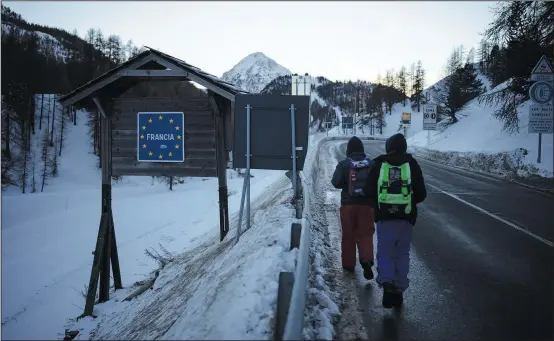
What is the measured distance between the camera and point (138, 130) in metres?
8.58

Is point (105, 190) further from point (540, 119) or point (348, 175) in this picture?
point (540, 119)

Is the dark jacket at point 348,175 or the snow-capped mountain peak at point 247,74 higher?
the snow-capped mountain peak at point 247,74

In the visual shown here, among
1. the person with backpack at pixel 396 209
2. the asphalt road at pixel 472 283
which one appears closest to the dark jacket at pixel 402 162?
the person with backpack at pixel 396 209

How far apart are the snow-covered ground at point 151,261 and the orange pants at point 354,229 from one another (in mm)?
916

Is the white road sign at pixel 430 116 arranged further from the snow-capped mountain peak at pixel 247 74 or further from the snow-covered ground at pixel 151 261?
the snow-covered ground at pixel 151 261

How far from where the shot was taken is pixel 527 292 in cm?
438

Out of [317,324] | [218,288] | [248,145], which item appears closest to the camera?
[317,324]

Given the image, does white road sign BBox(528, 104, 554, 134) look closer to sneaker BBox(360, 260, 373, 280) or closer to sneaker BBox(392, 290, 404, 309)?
sneaker BBox(360, 260, 373, 280)

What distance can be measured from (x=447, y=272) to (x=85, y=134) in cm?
6939

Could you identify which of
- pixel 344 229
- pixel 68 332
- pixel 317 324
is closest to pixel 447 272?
pixel 344 229

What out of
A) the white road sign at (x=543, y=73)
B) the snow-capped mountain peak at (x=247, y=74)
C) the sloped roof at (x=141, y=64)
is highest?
the snow-capped mountain peak at (x=247, y=74)

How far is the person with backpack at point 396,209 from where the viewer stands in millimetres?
4246

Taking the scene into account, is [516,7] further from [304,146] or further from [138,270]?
[138,270]

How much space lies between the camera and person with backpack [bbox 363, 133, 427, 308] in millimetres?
4246
